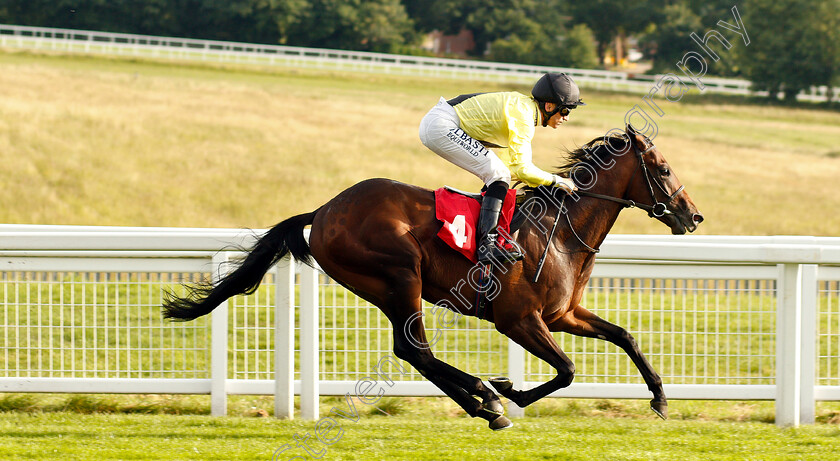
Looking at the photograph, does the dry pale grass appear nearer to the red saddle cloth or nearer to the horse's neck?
the horse's neck

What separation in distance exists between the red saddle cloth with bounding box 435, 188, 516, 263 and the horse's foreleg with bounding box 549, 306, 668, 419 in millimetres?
528

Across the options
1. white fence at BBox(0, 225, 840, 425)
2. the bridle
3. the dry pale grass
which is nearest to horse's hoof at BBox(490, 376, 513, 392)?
white fence at BBox(0, 225, 840, 425)

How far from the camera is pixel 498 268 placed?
386 cm

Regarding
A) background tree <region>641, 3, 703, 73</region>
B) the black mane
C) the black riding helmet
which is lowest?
the black mane

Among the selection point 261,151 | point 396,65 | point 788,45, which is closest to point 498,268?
point 261,151

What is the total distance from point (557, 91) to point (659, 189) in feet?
2.08

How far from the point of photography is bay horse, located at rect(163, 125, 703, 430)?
3883 millimetres

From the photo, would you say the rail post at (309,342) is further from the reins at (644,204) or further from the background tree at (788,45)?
the background tree at (788,45)

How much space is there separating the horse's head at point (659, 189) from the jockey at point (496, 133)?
12.7 inches

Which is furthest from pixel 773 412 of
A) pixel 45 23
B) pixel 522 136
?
pixel 45 23

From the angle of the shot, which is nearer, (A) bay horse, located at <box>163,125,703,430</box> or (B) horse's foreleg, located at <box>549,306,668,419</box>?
(A) bay horse, located at <box>163,125,703,430</box>

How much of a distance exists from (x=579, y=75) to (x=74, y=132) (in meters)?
16.8

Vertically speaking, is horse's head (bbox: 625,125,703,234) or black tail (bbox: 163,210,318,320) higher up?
horse's head (bbox: 625,125,703,234)

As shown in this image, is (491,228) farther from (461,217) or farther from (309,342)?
(309,342)
